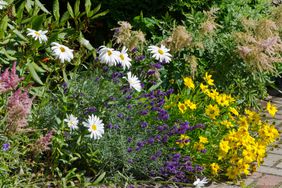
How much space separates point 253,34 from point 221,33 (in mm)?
330

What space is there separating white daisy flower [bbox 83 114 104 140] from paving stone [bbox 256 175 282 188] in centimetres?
139

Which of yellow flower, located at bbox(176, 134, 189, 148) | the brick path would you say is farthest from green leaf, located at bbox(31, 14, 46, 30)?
the brick path

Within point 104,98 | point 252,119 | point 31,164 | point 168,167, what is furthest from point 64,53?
point 252,119

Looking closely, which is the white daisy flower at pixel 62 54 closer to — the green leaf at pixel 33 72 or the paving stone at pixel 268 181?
the green leaf at pixel 33 72

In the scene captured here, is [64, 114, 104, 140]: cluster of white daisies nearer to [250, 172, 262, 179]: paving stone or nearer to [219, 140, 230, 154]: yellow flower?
[219, 140, 230, 154]: yellow flower

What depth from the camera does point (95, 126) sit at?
4.39 m

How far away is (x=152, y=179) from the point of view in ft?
15.8

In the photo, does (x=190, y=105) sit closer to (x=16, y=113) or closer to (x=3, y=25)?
(x=3, y=25)

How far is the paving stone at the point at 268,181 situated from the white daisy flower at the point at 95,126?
54.6 inches

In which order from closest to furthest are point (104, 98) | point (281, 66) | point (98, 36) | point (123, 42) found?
point (104, 98) < point (123, 42) < point (98, 36) < point (281, 66)

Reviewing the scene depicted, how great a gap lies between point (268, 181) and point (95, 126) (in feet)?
5.13

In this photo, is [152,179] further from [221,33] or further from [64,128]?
[221,33]

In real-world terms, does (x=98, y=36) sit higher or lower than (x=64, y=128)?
higher

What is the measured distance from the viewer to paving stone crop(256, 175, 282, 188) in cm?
497
